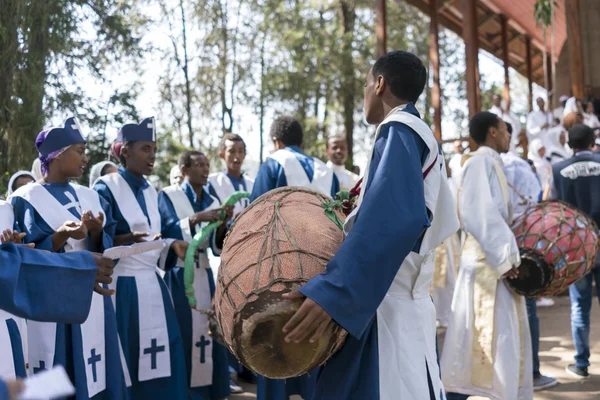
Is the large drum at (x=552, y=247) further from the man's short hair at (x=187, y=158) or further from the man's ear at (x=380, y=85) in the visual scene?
the man's short hair at (x=187, y=158)

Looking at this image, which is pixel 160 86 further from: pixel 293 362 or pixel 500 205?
pixel 293 362

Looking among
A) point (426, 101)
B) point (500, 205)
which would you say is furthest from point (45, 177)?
point (426, 101)

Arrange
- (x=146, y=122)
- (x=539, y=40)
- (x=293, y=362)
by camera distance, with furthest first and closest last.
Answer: (x=539, y=40) < (x=146, y=122) < (x=293, y=362)

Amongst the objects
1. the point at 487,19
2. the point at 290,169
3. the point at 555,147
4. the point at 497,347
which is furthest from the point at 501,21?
the point at 497,347

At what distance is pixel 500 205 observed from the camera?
4.71 metres

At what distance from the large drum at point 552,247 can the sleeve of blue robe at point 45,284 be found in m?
3.21

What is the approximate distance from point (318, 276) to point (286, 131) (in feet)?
11.6

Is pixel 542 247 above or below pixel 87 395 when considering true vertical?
above

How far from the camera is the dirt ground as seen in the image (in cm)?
552

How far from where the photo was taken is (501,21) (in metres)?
19.8

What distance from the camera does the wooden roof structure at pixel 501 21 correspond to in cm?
1730

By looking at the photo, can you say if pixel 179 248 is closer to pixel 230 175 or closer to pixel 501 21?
pixel 230 175

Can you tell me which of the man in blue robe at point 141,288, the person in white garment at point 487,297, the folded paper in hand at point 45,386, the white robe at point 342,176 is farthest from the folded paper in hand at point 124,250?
the white robe at point 342,176

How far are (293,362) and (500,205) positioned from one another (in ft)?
9.11
